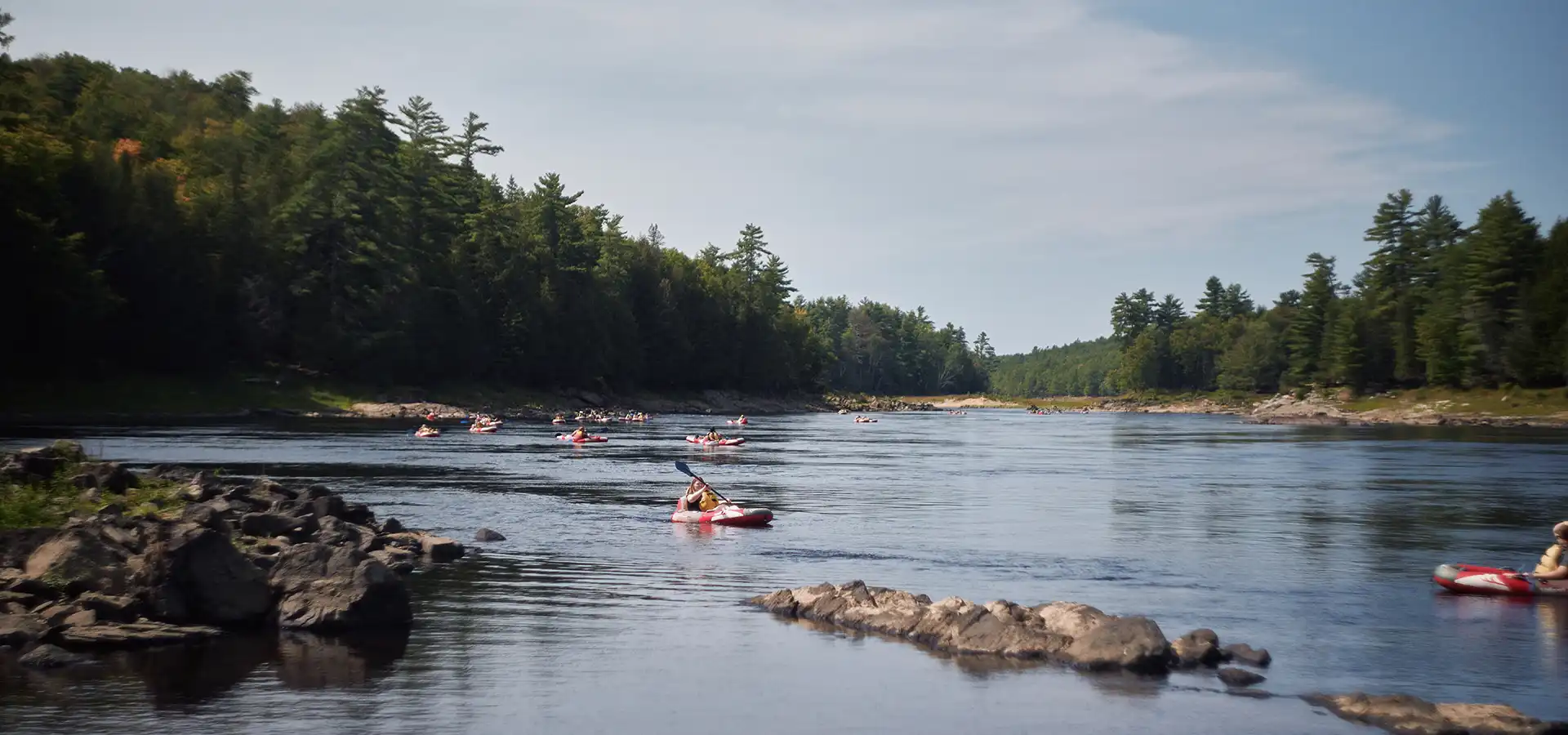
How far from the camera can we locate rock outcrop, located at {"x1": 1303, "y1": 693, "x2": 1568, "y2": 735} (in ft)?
56.9

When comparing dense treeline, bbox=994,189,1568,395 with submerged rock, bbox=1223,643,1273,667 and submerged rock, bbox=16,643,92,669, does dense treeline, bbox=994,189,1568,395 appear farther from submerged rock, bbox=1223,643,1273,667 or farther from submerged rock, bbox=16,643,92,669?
submerged rock, bbox=16,643,92,669

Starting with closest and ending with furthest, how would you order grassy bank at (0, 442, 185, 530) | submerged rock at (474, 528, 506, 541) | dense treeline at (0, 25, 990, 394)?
grassy bank at (0, 442, 185, 530) < submerged rock at (474, 528, 506, 541) < dense treeline at (0, 25, 990, 394)

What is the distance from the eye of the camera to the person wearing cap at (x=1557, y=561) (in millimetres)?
29938

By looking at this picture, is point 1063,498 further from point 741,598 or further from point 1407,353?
point 1407,353

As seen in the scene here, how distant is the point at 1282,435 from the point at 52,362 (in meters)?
106

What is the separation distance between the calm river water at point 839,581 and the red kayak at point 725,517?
90 centimetres

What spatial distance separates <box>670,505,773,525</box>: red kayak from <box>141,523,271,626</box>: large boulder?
19.5 m

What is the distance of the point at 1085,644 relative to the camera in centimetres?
2177

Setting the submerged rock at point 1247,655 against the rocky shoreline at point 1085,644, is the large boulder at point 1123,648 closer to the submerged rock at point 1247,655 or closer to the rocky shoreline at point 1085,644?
the rocky shoreline at point 1085,644

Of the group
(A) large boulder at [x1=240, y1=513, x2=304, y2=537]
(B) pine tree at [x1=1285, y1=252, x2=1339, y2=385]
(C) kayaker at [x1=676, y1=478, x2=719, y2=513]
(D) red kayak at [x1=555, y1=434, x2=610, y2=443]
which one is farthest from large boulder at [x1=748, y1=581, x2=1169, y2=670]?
(B) pine tree at [x1=1285, y1=252, x2=1339, y2=385]

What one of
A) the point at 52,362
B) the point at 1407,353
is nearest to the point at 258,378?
the point at 52,362

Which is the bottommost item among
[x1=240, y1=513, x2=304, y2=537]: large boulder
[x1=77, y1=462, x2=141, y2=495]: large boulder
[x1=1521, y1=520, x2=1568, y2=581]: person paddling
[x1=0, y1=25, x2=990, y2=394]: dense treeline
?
[x1=1521, y1=520, x2=1568, y2=581]: person paddling

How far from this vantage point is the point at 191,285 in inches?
3868

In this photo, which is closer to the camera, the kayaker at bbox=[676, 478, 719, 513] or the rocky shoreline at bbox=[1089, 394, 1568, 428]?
the kayaker at bbox=[676, 478, 719, 513]
